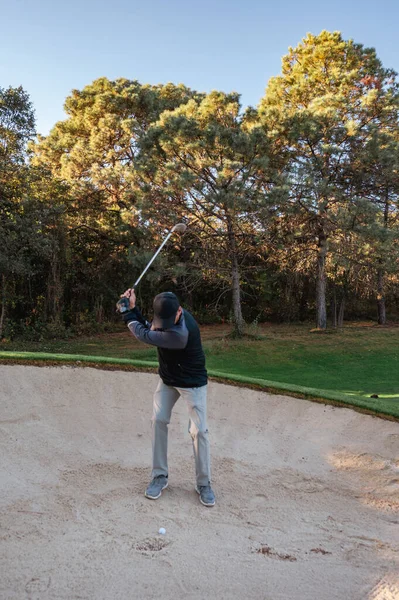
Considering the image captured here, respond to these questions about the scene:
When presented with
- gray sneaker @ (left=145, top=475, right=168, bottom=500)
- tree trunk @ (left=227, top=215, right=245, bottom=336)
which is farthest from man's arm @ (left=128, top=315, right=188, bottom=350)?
tree trunk @ (left=227, top=215, right=245, bottom=336)

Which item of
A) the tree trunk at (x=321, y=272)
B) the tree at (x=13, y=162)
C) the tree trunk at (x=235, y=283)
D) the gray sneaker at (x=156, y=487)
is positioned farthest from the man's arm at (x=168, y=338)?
the tree trunk at (x=321, y=272)

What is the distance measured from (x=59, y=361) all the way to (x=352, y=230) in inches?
535

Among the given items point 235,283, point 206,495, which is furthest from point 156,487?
point 235,283

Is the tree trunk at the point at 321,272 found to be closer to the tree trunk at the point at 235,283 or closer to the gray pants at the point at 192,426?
the tree trunk at the point at 235,283

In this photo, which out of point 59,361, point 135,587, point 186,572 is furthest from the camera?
point 59,361

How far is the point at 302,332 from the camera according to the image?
815 inches

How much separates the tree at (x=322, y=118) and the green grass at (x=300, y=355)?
356 cm

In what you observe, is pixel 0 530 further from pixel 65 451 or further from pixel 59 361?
pixel 59 361

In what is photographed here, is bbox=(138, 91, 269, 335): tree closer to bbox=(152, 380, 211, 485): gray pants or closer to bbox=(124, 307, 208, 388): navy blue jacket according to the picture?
bbox=(124, 307, 208, 388): navy blue jacket

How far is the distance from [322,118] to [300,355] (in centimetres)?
913

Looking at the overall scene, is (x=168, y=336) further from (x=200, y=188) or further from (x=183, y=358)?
(x=200, y=188)

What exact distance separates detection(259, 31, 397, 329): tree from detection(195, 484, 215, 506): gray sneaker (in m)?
14.1

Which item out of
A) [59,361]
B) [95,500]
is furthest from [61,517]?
[59,361]

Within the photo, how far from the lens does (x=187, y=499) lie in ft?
13.6
